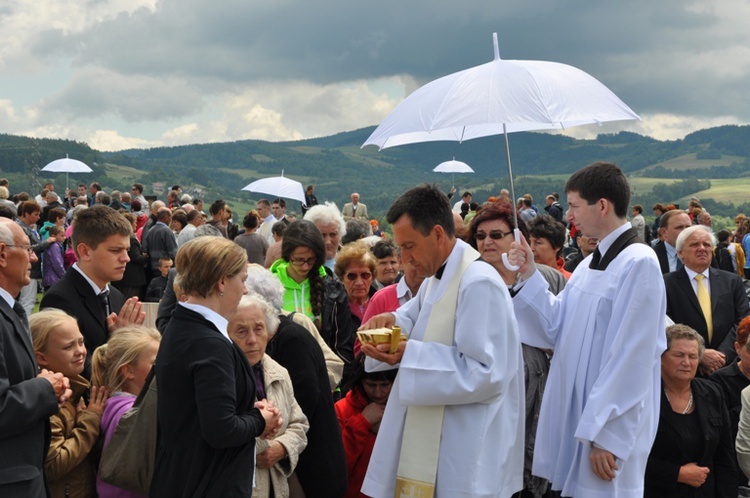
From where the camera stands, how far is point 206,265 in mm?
3182

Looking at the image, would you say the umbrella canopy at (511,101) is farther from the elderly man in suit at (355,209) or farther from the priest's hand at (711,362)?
the elderly man in suit at (355,209)

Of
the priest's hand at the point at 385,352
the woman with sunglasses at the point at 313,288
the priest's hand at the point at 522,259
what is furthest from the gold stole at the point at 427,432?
the woman with sunglasses at the point at 313,288

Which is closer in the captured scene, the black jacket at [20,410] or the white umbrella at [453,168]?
the black jacket at [20,410]

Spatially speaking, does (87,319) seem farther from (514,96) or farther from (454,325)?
(514,96)

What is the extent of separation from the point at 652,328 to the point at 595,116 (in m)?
1.55

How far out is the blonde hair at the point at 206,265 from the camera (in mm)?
3180

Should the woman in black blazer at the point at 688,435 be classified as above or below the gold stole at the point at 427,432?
below

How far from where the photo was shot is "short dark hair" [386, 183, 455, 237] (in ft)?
11.1

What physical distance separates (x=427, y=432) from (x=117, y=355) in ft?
5.51

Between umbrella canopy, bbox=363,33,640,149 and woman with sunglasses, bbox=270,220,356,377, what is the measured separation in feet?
3.80

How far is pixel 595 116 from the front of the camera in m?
4.54

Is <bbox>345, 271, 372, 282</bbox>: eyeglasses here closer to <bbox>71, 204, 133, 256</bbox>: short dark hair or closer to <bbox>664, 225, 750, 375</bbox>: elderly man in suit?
<bbox>71, 204, 133, 256</bbox>: short dark hair

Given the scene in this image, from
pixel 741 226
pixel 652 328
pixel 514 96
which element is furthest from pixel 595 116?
pixel 741 226

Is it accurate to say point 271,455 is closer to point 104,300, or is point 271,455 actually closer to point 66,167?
point 104,300
